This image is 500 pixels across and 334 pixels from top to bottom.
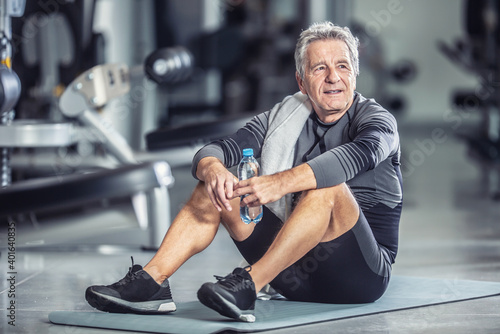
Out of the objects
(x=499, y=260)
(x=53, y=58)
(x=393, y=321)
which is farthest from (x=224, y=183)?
(x=53, y=58)

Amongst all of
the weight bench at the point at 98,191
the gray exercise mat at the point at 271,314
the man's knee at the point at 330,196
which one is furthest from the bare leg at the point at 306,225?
the weight bench at the point at 98,191

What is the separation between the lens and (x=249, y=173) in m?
2.25

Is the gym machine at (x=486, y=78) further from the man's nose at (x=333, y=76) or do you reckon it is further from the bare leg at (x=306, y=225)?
the bare leg at (x=306, y=225)

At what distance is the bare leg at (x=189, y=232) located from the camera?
6.79 feet

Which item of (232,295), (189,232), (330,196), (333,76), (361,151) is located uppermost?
(333,76)

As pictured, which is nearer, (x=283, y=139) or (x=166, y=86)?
(x=283, y=139)

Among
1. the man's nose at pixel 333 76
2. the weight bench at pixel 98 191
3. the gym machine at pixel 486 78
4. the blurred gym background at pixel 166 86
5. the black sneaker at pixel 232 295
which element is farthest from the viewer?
the gym machine at pixel 486 78

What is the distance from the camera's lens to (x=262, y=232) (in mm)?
2139

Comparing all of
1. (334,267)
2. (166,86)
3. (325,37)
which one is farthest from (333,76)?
(166,86)

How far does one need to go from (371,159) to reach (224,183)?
379 mm

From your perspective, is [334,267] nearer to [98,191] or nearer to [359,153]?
[359,153]

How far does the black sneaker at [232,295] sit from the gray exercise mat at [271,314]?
40 mm

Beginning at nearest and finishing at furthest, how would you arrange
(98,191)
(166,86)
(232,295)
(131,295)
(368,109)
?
(232,295), (131,295), (368,109), (98,191), (166,86)

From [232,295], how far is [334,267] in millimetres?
307
